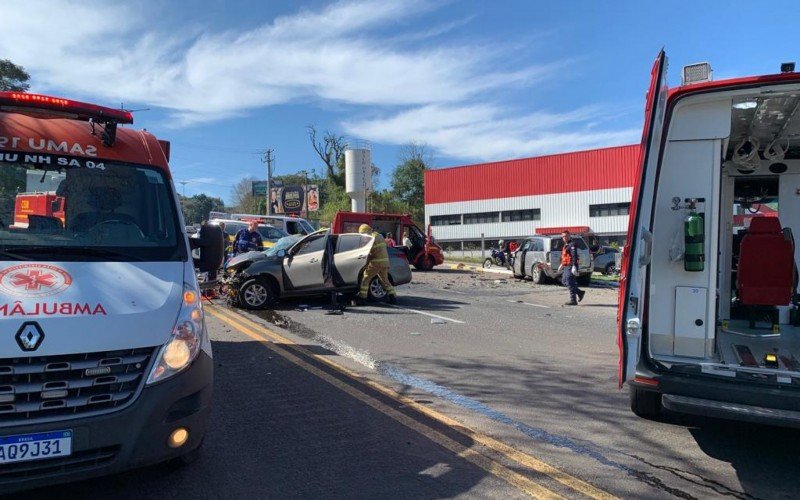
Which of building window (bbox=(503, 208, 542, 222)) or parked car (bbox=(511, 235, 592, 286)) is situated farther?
building window (bbox=(503, 208, 542, 222))

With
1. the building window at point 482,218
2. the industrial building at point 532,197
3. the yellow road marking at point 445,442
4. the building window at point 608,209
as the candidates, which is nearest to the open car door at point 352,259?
the yellow road marking at point 445,442

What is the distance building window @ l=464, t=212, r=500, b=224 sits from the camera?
45669 mm

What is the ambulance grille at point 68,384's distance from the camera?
2.73 metres

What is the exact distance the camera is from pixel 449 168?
48312 millimetres

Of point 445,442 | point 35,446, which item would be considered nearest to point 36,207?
point 35,446

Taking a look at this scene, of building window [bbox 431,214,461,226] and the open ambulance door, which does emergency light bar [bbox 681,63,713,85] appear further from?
building window [bbox 431,214,461,226]

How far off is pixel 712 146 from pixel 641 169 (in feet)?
2.46

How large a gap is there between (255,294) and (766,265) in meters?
8.86

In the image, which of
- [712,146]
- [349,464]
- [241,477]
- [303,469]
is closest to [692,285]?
A: [712,146]

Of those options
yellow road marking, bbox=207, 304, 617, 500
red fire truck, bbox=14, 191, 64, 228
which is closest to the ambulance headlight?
red fire truck, bbox=14, 191, 64, 228

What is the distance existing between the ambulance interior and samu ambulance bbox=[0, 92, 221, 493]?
3.46 m

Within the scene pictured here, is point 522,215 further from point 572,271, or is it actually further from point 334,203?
point 572,271

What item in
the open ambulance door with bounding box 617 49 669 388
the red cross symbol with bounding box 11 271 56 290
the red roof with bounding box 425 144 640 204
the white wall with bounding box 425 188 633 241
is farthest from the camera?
the white wall with bounding box 425 188 633 241

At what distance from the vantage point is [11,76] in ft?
105
